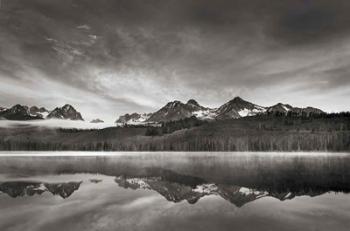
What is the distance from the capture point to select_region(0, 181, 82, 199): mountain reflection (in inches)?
851

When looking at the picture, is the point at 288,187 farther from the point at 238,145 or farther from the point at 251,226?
the point at 238,145

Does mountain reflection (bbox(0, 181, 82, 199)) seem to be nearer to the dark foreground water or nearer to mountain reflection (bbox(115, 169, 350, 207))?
the dark foreground water

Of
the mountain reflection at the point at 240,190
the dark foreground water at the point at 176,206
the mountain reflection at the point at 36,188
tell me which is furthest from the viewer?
the mountain reflection at the point at 36,188

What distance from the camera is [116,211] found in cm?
1611

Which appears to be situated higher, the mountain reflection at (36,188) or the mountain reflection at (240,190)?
the mountain reflection at (240,190)

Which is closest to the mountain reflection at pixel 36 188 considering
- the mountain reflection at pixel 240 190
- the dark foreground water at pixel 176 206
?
the dark foreground water at pixel 176 206

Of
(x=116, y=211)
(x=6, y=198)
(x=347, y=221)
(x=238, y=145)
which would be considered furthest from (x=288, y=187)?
(x=238, y=145)

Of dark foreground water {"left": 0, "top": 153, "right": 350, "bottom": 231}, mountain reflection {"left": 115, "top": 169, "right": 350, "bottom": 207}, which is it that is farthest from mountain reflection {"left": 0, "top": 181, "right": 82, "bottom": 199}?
mountain reflection {"left": 115, "top": 169, "right": 350, "bottom": 207}

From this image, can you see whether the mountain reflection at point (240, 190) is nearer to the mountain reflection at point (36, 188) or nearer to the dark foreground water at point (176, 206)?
the dark foreground water at point (176, 206)

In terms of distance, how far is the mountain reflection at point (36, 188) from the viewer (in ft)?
70.9

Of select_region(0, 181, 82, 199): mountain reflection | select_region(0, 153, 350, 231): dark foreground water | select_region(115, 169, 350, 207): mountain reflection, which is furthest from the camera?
select_region(0, 181, 82, 199): mountain reflection

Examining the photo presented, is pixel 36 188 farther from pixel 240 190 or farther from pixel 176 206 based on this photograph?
pixel 240 190

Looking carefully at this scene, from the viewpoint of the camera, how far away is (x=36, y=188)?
23953 millimetres

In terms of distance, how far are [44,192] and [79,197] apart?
357 centimetres
